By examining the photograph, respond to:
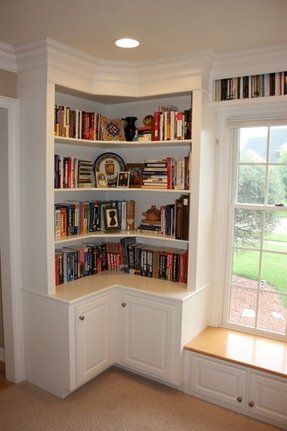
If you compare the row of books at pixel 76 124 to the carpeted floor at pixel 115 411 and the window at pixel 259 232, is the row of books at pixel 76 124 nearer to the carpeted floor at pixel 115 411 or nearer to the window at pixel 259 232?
the window at pixel 259 232

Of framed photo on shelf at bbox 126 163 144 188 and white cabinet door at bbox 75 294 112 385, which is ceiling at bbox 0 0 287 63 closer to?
framed photo on shelf at bbox 126 163 144 188

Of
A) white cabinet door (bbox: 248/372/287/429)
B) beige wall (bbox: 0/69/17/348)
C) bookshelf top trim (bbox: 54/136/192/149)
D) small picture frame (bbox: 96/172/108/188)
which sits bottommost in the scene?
white cabinet door (bbox: 248/372/287/429)

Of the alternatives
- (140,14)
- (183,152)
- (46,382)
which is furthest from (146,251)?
(140,14)

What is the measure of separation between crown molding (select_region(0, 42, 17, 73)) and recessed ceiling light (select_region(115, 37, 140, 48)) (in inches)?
28.5

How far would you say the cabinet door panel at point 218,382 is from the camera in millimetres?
2366

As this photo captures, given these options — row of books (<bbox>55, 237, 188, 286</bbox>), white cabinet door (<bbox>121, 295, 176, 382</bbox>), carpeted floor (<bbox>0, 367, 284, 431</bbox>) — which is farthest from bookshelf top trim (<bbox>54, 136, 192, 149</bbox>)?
carpeted floor (<bbox>0, 367, 284, 431</bbox>)

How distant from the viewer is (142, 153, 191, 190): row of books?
2686mm

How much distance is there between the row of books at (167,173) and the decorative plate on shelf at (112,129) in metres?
0.31

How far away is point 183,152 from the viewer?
2.87 meters

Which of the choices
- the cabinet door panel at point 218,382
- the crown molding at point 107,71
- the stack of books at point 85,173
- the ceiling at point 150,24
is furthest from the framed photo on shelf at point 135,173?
the cabinet door panel at point 218,382

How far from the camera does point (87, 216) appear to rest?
294 centimetres

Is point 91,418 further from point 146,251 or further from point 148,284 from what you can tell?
point 146,251

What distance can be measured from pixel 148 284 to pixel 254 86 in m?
1.64

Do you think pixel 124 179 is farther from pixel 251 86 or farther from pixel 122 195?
pixel 251 86
